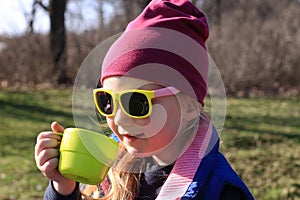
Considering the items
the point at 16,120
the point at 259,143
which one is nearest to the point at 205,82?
the point at 259,143

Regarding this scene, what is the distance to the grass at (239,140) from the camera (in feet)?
17.2

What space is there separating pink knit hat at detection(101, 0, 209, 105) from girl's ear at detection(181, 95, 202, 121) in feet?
0.08

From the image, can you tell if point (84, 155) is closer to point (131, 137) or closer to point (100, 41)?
point (131, 137)

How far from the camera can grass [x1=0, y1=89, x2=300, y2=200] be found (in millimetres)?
5250

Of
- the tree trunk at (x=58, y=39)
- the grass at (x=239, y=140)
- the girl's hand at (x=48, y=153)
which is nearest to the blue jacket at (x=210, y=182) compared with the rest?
the girl's hand at (x=48, y=153)

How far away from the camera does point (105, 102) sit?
1759 mm

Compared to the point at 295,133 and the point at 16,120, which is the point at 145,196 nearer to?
the point at 295,133

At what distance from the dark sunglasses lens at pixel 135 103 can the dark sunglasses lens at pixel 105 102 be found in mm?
69

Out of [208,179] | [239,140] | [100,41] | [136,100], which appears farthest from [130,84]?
[100,41]

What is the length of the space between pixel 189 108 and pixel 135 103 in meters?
0.24

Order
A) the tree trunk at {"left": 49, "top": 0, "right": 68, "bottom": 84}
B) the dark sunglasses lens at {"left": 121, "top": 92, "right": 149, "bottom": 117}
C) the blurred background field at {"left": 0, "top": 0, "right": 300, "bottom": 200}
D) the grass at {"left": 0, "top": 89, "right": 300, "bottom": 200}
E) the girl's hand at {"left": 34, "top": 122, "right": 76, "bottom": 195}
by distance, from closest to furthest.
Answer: the dark sunglasses lens at {"left": 121, "top": 92, "right": 149, "bottom": 117} < the girl's hand at {"left": 34, "top": 122, "right": 76, "bottom": 195} < the grass at {"left": 0, "top": 89, "right": 300, "bottom": 200} < the blurred background field at {"left": 0, "top": 0, "right": 300, "bottom": 200} < the tree trunk at {"left": 49, "top": 0, "right": 68, "bottom": 84}

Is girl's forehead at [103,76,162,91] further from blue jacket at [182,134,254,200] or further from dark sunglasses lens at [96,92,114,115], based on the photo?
blue jacket at [182,134,254,200]

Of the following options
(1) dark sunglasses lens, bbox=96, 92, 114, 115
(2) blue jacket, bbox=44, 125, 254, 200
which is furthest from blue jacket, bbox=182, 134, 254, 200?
(1) dark sunglasses lens, bbox=96, 92, 114, 115

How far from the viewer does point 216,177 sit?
1.70 m
